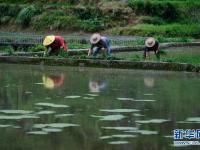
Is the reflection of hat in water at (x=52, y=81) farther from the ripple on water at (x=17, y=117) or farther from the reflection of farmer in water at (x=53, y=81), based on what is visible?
the ripple on water at (x=17, y=117)

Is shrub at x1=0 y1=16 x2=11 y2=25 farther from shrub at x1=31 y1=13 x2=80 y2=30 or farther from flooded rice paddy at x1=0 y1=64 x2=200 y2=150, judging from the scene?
flooded rice paddy at x1=0 y1=64 x2=200 y2=150

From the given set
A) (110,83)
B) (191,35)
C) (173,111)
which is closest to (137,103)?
(173,111)

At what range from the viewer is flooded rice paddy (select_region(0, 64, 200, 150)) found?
7.95 metres

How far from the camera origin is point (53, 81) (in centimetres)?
1405

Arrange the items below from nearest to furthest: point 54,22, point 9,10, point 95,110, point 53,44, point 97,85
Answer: point 95,110 → point 97,85 → point 53,44 → point 54,22 → point 9,10

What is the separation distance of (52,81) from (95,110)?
13.3 ft

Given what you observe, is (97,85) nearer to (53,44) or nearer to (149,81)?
(149,81)

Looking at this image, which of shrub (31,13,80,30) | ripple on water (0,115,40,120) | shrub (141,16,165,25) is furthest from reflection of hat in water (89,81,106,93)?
shrub (141,16,165,25)

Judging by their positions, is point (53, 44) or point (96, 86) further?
point (53, 44)

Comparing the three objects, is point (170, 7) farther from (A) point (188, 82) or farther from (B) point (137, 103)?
(B) point (137, 103)

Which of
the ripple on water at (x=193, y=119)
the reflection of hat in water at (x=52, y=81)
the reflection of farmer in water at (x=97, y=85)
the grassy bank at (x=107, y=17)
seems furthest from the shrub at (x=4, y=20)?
the ripple on water at (x=193, y=119)

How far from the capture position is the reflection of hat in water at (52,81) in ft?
43.5

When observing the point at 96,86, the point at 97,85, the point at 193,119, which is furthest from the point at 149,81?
the point at 193,119

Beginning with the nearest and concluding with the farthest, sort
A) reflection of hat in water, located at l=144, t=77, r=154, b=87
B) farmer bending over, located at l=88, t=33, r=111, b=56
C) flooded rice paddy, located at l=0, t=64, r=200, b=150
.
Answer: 1. flooded rice paddy, located at l=0, t=64, r=200, b=150
2. reflection of hat in water, located at l=144, t=77, r=154, b=87
3. farmer bending over, located at l=88, t=33, r=111, b=56
